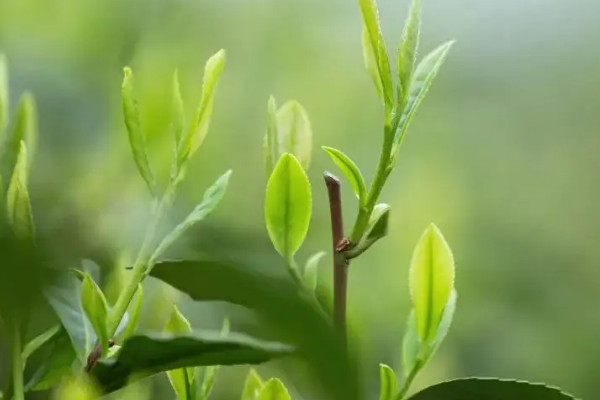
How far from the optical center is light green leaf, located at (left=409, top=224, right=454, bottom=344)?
0.99 feet

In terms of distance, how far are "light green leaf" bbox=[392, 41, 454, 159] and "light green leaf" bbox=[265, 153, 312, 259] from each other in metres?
0.04

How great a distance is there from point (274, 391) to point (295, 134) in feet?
0.46

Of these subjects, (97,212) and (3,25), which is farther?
(3,25)

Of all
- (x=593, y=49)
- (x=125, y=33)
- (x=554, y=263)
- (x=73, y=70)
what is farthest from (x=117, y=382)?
(x=593, y=49)

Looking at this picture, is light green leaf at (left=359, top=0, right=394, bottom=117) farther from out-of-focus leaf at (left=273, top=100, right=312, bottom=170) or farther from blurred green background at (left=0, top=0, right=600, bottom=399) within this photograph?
blurred green background at (left=0, top=0, right=600, bottom=399)

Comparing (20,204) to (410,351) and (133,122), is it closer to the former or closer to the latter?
(133,122)

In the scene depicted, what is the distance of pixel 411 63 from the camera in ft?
1.00

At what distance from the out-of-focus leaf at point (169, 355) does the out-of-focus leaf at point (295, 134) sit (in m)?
0.16

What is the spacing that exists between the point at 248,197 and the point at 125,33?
20 centimetres

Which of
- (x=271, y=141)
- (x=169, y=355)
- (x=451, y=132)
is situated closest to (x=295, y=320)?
(x=169, y=355)

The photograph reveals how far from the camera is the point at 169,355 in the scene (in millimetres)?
237

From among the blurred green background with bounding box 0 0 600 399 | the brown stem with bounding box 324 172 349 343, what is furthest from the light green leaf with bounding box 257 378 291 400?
the blurred green background with bounding box 0 0 600 399

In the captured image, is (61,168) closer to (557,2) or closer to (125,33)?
(125,33)

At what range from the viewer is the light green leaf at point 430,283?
301 mm
